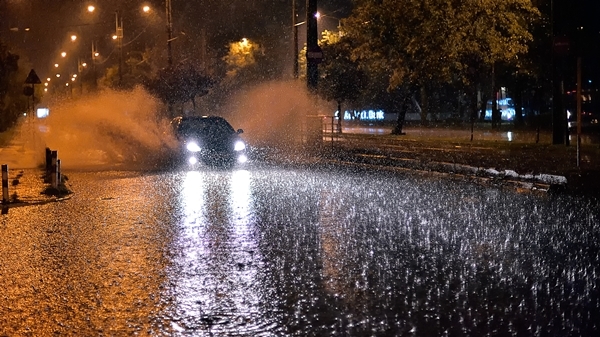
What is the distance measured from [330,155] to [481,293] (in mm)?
22655

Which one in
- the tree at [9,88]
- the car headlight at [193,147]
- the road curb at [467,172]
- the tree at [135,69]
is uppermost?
the tree at [135,69]

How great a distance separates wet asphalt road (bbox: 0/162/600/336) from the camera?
6996mm

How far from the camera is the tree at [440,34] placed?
1458 inches

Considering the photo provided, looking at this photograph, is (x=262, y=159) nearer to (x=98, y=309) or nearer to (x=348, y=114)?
(x=98, y=309)

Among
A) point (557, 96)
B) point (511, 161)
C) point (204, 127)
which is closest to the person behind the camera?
point (511, 161)

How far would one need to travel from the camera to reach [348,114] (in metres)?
115

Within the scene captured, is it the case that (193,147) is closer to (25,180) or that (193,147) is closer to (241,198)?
(25,180)

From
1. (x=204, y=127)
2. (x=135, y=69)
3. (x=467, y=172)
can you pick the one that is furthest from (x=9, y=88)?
(x=467, y=172)

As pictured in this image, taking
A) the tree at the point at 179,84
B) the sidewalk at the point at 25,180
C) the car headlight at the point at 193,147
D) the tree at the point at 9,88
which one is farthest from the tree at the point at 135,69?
the car headlight at the point at 193,147

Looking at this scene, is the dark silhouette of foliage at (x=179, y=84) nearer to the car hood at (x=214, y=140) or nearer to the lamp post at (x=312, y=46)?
the lamp post at (x=312, y=46)

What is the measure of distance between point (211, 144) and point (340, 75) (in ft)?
94.8

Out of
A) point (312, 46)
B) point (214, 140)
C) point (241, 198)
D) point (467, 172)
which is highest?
point (312, 46)

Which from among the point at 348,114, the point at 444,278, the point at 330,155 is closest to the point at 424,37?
the point at 330,155

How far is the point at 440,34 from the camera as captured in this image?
38688 mm
